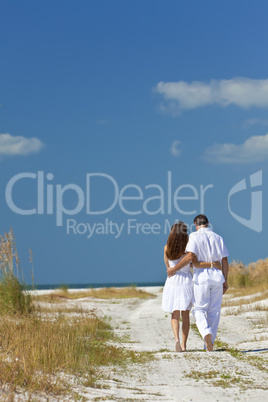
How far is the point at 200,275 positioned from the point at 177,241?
664 mm

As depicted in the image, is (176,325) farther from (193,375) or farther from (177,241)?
(193,375)

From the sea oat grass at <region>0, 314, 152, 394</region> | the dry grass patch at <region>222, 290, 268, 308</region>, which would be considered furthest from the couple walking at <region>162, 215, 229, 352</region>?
the dry grass patch at <region>222, 290, 268, 308</region>

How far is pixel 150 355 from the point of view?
806 cm

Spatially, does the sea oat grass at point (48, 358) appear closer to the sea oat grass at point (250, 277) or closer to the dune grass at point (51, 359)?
the dune grass at point (51, 359)

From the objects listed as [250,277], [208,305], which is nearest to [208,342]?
[208,305]

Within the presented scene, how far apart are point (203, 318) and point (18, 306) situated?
5791mm

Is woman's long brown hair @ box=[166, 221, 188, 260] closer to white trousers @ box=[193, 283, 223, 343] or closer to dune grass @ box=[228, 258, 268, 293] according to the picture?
white trousers @ box=[193, 283, 223, 343]

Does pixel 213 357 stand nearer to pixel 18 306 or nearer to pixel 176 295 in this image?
pixel 176 295

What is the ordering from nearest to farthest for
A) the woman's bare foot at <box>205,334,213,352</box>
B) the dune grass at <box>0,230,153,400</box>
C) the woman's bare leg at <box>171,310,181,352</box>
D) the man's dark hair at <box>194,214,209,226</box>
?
1. the dune grass at <box>0,230,153,400</box>
2. the woman's bare foot at <box>205,334,213,352</box>
3. the woman's bare leg at <box>171,310,181,352</box>
4. the man's dark hair at <box>194,214,209,226</box>

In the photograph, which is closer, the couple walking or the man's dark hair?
the couple walking

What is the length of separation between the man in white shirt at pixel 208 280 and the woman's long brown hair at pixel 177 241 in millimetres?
266

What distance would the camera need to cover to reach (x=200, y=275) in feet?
27.1

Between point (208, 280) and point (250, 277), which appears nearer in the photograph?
point (208, 280)

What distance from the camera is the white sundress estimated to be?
28.0 ft
